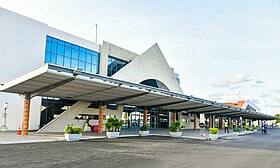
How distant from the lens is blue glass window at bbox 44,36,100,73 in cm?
2850

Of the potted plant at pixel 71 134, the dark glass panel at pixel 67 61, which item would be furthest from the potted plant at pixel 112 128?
the dark glass panel at pixel 67 61

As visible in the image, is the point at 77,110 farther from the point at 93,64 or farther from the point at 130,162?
the point at 130,162

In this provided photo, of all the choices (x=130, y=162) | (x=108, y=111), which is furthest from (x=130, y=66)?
(x=130, y=162)

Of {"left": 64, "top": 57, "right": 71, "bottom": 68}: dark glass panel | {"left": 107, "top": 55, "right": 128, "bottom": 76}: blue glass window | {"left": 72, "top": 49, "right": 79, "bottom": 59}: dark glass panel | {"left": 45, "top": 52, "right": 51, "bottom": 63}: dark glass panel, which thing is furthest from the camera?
{"left": 107, "top": 55, "right": 128, "bottom": 76}: blue glass window

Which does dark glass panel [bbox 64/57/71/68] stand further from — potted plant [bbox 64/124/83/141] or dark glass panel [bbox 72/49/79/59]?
potted plant [bbox 64/124/83/141]

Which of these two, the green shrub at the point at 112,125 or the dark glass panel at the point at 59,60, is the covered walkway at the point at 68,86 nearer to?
the green shrub at the point at 112,125

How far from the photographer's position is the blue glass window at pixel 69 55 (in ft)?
93.5

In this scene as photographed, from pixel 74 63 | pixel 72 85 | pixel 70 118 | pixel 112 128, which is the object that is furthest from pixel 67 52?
pixel 112 128

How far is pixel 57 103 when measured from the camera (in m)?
28.7

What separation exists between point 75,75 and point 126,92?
289 inches

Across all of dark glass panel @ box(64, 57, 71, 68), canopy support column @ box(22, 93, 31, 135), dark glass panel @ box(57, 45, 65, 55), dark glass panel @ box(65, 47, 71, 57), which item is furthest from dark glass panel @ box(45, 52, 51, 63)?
canopy support column @ box(22, 93, 31, 135)

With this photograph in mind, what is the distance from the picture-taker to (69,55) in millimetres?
30438

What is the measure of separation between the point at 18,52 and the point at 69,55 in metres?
6.25

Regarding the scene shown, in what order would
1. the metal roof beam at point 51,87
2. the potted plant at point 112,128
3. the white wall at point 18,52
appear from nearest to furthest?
the metal roof beam at point 51,87, the potted plant at point 112,128, the white wall at point 18,52
